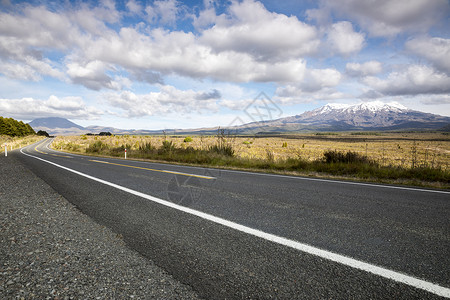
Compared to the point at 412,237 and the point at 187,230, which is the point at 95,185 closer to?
the point at 187,230

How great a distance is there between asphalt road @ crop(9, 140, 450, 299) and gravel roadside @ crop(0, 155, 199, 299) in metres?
0.18

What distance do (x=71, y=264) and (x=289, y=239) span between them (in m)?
2.56

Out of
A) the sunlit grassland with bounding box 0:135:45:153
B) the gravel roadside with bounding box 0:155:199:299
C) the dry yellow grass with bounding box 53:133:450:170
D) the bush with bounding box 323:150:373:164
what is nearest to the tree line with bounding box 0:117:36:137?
the sunlit grassland with bounding box 0:135:45:153

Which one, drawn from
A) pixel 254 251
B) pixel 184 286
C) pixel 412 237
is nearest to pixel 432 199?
pixel 412 237

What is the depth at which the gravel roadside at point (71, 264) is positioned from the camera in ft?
6.69

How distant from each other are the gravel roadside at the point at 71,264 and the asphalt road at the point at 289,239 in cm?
18

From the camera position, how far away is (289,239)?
3.00m

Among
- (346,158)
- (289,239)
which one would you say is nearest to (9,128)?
(346,158)

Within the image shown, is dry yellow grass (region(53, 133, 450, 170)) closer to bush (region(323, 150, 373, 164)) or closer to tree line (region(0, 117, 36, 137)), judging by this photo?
bush (region(323, 150, 373, 164))

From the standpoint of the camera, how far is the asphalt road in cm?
211

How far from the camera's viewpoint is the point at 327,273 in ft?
7.47

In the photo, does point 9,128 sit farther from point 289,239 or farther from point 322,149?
point 289,239

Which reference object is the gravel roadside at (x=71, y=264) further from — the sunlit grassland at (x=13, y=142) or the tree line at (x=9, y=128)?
the tree line at (x=9, y=128)

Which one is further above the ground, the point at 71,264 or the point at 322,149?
the point at 71,264
